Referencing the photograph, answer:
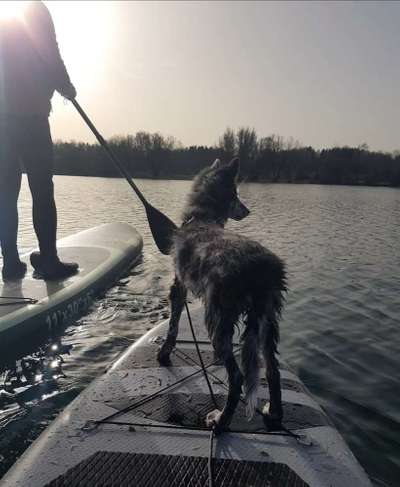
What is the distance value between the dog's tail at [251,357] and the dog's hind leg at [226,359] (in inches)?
4.1

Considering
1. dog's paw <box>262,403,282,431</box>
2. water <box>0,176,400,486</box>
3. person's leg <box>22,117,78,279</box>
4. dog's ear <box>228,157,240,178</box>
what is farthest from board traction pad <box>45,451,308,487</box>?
person's leg <box>22,117,78,279</box>

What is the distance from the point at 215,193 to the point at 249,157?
83.3m

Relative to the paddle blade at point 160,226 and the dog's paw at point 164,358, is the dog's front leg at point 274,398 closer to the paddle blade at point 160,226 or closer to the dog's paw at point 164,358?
the dog's paw at point 164,358

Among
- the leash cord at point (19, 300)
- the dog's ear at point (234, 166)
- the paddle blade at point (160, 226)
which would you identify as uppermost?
the dog's ear at point (234, 166)

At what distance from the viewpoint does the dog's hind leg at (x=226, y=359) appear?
309 centimetres

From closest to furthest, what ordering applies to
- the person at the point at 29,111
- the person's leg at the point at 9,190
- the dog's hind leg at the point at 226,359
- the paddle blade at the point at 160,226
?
the dog's hind leg at the point at 226,359 < the paddle blade at the point at 160,226 < the person at the point at 29,111 < the person's leg at the point at 9,190

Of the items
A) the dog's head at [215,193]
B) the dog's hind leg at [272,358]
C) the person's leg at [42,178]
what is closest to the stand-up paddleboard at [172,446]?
the dog's hind leg at [272,358]

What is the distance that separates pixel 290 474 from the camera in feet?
9.16

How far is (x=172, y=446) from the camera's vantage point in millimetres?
3072

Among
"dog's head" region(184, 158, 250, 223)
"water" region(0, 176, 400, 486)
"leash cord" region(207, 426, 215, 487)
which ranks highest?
"dog's head" region(184, 158, 250, 223)

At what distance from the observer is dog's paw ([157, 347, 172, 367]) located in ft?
15.0

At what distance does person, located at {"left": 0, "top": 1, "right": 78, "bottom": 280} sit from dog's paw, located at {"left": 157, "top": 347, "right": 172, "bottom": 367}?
131 inches

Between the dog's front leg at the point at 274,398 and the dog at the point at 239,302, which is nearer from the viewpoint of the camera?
the dog at the point at 239,302

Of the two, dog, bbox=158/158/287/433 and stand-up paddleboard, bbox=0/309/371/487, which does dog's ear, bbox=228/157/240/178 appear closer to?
dog, bbox=158/158/287/433
